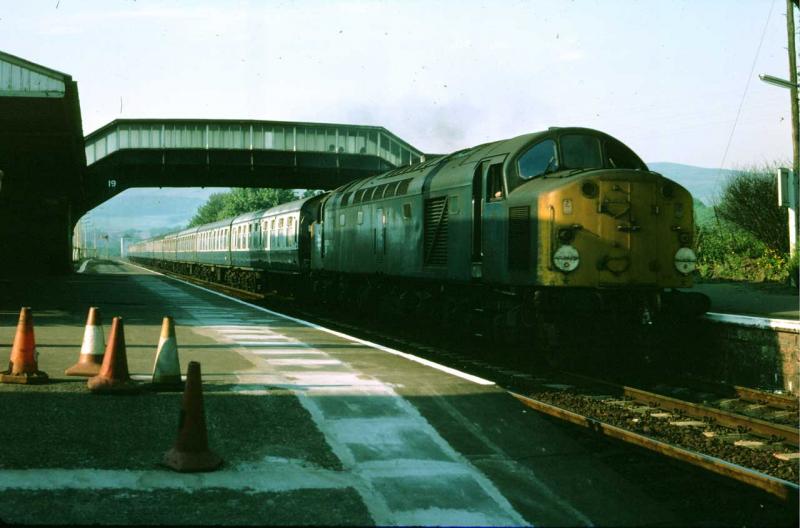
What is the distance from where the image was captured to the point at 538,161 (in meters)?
12.1

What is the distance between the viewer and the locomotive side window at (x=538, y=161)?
12.0 m

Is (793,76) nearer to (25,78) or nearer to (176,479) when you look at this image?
(25,78)

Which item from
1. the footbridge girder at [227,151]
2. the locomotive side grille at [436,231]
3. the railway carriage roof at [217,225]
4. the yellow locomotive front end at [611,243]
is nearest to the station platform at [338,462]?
the yellow locomotive front end at [611,243]

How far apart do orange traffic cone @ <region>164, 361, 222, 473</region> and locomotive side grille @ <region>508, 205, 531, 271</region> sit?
20.8ft

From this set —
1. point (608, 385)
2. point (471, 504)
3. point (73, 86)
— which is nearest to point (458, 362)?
point (608, 385)

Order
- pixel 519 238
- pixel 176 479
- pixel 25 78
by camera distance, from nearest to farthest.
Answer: pixel 176 479
pixel 519 238
pixel 25 78

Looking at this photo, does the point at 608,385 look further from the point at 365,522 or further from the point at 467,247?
the point at 365,522

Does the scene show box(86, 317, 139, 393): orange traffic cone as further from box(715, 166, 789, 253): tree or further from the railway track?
box(715, 166, 789, 253): tree

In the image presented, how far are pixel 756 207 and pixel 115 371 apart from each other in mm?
22398

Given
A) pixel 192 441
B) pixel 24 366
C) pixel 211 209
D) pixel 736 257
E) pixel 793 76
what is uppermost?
pixel 211 209

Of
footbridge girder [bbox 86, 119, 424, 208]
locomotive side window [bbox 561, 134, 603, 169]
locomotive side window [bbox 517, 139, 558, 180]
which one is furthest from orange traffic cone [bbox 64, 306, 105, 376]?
footbridge girder [bbox 86, 119, 424, 208]

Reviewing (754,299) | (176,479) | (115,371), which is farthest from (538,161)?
(176,479)

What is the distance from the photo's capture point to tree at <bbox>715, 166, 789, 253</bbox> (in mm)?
24469

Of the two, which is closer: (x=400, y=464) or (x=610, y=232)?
(x=400, y=464)
